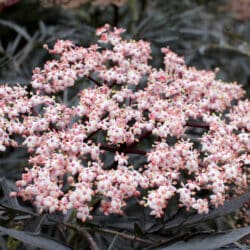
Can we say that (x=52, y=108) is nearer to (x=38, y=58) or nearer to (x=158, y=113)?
(x=158, y=113)

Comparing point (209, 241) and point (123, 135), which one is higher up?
point (123, 135)

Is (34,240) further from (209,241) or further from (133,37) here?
(133,37)

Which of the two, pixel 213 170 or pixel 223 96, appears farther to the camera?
pixel 223 96

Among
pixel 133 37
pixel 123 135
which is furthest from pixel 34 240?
pixel 133 37

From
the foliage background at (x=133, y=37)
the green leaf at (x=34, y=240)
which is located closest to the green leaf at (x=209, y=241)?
the foliage background at (x=133, y=37)

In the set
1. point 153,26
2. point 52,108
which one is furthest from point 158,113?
point 153,26

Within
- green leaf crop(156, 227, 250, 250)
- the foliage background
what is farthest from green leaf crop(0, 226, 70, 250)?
green leaf crop(156, 227, 250, 250)
